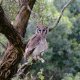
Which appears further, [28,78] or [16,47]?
[28,78]

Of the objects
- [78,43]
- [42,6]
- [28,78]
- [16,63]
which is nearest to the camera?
[16,63]

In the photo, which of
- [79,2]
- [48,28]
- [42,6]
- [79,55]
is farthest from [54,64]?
[48,28]

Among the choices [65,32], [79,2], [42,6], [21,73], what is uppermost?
[79,2]

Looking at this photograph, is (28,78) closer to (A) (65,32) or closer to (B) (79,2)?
(A) (65,32)

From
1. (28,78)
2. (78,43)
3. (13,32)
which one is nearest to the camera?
(13,32)

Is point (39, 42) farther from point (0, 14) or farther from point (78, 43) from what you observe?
point (78, 43)

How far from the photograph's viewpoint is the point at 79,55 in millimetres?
10305

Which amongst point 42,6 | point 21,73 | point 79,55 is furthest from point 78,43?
point 21,73

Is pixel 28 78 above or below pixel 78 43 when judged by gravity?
below

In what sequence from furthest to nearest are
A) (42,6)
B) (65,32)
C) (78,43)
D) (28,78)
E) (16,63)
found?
(78,43) < (65,32) < (42,6) < (28,78) < (16,63)

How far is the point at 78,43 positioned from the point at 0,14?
9.49 metres

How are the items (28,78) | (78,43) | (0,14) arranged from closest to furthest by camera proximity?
(0,14)
(28,78)
(78,43)

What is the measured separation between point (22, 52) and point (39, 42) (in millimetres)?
146

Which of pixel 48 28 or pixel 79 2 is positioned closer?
pixel 48 28
